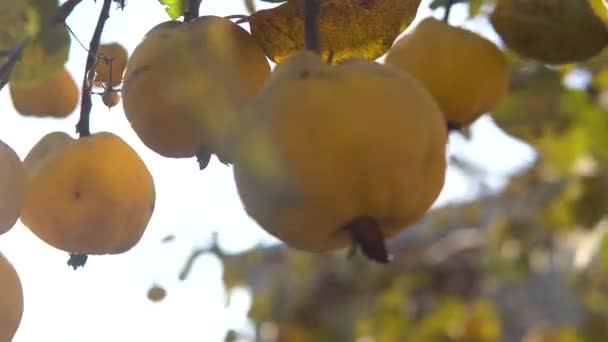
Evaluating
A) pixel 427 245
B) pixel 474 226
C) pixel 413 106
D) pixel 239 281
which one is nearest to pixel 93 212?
pixel 413 106

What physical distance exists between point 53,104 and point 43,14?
221 millimetres

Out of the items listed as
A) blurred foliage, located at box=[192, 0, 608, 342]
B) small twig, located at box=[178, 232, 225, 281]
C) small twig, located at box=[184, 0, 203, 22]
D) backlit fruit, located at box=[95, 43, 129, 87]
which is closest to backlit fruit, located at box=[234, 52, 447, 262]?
blurred foliage, located at box=[192, 0, 608, 342]

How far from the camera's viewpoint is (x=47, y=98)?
82 cm

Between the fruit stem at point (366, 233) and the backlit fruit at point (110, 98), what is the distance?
1.33ft

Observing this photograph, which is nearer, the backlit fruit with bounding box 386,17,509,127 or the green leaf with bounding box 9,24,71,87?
the backlit fruit with bounding box 386,17,509,127

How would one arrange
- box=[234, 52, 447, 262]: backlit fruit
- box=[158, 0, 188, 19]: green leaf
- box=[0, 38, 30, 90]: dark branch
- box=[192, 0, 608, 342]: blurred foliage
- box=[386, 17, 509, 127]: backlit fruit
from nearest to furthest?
1. box=[234, 52, 447, 262]: backlit fruit
2. box=[386, 17, 509, 127]: backlit fruit
3. box=[0, 38, 30, 90]: dark branch
4. box=[158, 0, 188, 19]: green leaf
5. box=[192, 0, 608, 342]: blurred foliage

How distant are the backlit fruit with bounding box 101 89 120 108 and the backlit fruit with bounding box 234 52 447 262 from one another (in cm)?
38

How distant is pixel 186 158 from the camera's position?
0.61 meters

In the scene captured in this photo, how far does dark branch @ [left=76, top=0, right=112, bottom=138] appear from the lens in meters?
0.72

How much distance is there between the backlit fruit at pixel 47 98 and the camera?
0.81m

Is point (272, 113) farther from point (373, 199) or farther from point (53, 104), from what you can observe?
point (53, 104)

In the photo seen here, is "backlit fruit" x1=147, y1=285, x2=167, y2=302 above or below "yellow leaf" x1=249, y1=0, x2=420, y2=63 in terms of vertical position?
below

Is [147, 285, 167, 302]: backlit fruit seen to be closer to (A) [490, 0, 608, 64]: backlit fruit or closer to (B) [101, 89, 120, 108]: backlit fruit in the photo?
(B) [101, 89, 120, 108]: backlit fruit

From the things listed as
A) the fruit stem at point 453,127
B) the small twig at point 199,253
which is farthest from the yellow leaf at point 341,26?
the small twig at point 199,253
